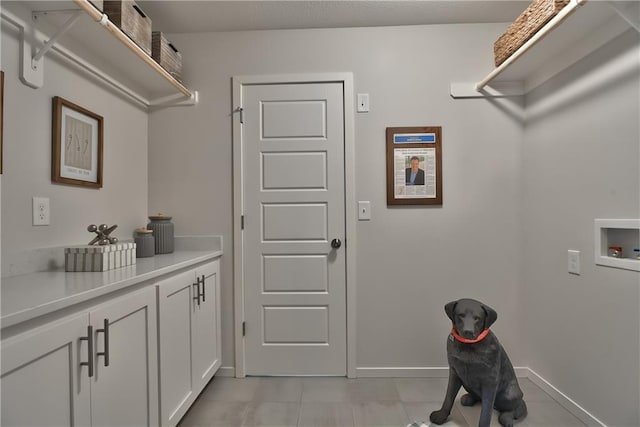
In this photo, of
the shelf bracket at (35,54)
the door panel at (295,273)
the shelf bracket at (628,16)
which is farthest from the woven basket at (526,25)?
the shelf bracket at (35,54)

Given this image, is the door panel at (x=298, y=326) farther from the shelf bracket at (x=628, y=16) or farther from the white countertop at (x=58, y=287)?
the shelf bracket at (x=628, y=16)

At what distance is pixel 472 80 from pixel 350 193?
1154 millimetres

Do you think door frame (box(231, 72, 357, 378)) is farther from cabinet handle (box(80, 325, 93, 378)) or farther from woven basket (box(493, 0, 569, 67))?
cabinet handle (box(80, 325, 93, 378))

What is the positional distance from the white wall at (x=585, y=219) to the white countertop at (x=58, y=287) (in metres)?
2.12

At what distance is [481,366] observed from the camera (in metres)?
1.78

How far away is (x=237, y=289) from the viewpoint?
2.55 metres

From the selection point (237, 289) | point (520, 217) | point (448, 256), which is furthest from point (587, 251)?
point (237, 289)

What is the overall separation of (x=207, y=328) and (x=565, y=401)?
2.13 metres

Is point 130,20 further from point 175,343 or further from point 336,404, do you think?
point 336,404

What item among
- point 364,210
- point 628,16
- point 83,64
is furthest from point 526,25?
point 83,64

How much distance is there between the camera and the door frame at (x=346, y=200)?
2.53 metres

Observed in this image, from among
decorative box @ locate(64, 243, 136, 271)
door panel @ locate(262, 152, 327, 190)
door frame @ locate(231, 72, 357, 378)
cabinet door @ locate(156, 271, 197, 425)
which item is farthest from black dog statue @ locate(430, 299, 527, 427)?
decorative box @ locate(64, 243, 136, 271)

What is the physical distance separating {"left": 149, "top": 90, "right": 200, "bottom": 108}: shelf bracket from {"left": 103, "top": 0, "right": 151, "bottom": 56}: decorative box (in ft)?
1.85

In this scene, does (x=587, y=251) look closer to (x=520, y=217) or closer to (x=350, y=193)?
(x=520, y=217)
